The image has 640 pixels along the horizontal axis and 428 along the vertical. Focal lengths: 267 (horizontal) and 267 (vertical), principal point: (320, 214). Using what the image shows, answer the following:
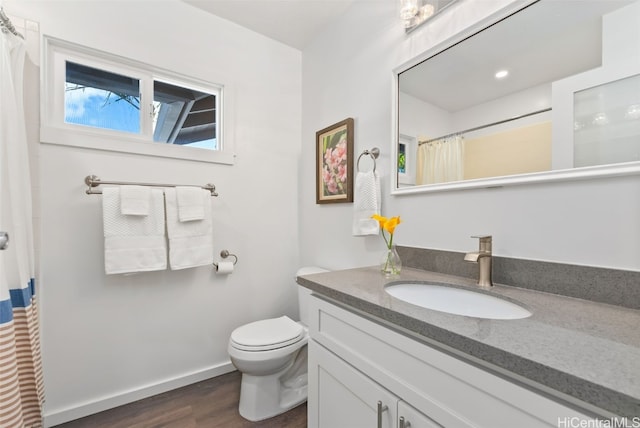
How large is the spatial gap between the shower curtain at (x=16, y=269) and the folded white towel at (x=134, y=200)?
35 cm

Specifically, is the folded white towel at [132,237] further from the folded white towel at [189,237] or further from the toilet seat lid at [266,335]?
the toilet seat lid at [266,335]

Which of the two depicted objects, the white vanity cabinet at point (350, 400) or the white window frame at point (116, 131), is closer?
the white vanity cabinet at point (350, 400)

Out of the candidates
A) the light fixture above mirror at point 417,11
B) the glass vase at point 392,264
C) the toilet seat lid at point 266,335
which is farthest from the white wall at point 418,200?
the toilet seat lid at point 266,335

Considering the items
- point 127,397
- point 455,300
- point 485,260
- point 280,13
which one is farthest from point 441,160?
point 127,397

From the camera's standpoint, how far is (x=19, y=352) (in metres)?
1.14

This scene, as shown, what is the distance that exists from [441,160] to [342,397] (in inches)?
40.1

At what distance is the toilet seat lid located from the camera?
138cm

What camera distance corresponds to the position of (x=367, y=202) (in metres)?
1.41

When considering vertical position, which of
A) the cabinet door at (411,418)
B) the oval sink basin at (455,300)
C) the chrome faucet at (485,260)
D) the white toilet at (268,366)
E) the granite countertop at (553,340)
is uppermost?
the chrome faucet at (485,260)

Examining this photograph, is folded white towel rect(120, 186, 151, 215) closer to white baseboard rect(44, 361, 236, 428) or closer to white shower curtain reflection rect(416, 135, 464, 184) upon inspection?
white baseboard rect(44, 361, 236, 428)

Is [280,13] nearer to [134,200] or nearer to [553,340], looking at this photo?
[134,200]

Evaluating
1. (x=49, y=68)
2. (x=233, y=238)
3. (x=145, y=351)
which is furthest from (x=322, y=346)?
(x=49, y=68)

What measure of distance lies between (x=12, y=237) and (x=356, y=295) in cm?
136

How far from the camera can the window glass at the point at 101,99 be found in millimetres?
1487
